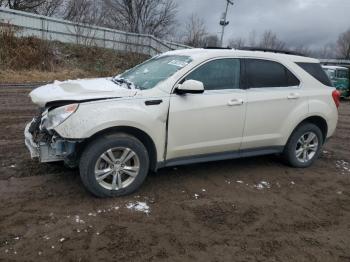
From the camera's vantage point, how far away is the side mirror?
4457 mm

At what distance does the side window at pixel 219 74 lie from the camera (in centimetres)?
487

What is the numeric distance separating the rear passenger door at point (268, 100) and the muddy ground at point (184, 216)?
61 cm

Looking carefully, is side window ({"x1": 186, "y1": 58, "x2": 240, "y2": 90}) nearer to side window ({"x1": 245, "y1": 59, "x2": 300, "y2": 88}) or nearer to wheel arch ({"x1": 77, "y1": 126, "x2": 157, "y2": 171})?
side window ({"x1": 245, "y1": 59, "x2": 300, "y2": 88})

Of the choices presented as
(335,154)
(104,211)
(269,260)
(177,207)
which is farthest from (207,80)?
(335,154)

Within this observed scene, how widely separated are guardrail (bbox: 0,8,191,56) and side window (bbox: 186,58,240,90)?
18.6 meters

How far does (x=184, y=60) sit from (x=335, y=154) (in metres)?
3.92

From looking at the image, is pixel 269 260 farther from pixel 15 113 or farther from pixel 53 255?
pixel 15 113

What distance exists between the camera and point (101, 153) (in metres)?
4.19

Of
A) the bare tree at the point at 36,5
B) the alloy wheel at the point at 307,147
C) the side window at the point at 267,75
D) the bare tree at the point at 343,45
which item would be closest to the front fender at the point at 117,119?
the side window at the point at 267,75

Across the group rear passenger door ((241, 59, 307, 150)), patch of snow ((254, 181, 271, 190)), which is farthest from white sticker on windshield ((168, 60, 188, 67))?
patch of snow ((254, 181, 271, 190))

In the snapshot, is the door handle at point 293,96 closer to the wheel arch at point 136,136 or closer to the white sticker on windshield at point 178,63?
the white sticker on windshield at point 178,63

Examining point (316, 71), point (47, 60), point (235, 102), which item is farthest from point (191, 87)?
point (47, 60)

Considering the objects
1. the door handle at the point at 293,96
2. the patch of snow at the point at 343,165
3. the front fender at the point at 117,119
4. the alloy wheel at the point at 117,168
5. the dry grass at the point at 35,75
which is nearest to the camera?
the front fender at the point at 117,119

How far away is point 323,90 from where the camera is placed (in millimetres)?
5934
